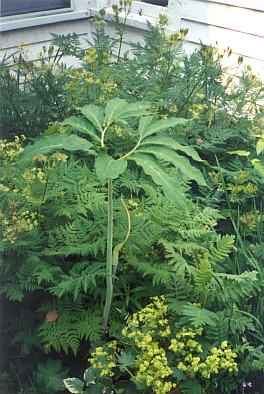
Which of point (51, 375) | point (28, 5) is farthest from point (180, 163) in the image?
point (28, 5)

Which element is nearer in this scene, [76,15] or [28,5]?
[28,5]

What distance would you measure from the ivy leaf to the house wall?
263 centimetres

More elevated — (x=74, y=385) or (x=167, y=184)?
(x=167, y=184)

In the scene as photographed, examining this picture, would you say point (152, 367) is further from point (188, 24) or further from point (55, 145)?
point (188, 24)

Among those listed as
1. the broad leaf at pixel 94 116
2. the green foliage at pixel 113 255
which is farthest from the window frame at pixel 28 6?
the broad leaf at pixel 94 116

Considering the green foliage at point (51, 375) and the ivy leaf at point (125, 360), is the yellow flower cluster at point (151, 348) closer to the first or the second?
the ivy leaf at point (125, 360)

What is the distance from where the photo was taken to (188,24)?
410 centimetres

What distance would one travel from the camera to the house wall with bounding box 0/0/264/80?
3766 millimetres

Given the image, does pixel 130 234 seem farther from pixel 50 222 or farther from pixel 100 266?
pixel 50 222

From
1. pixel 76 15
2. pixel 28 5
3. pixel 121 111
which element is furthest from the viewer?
pixel 76 15

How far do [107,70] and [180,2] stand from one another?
1.73 metres

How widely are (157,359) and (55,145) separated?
2.72ft

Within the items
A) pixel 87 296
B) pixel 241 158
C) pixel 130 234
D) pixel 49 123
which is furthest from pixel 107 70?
pixel 87 296

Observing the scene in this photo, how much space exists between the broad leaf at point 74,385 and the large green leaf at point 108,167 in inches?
34.6
